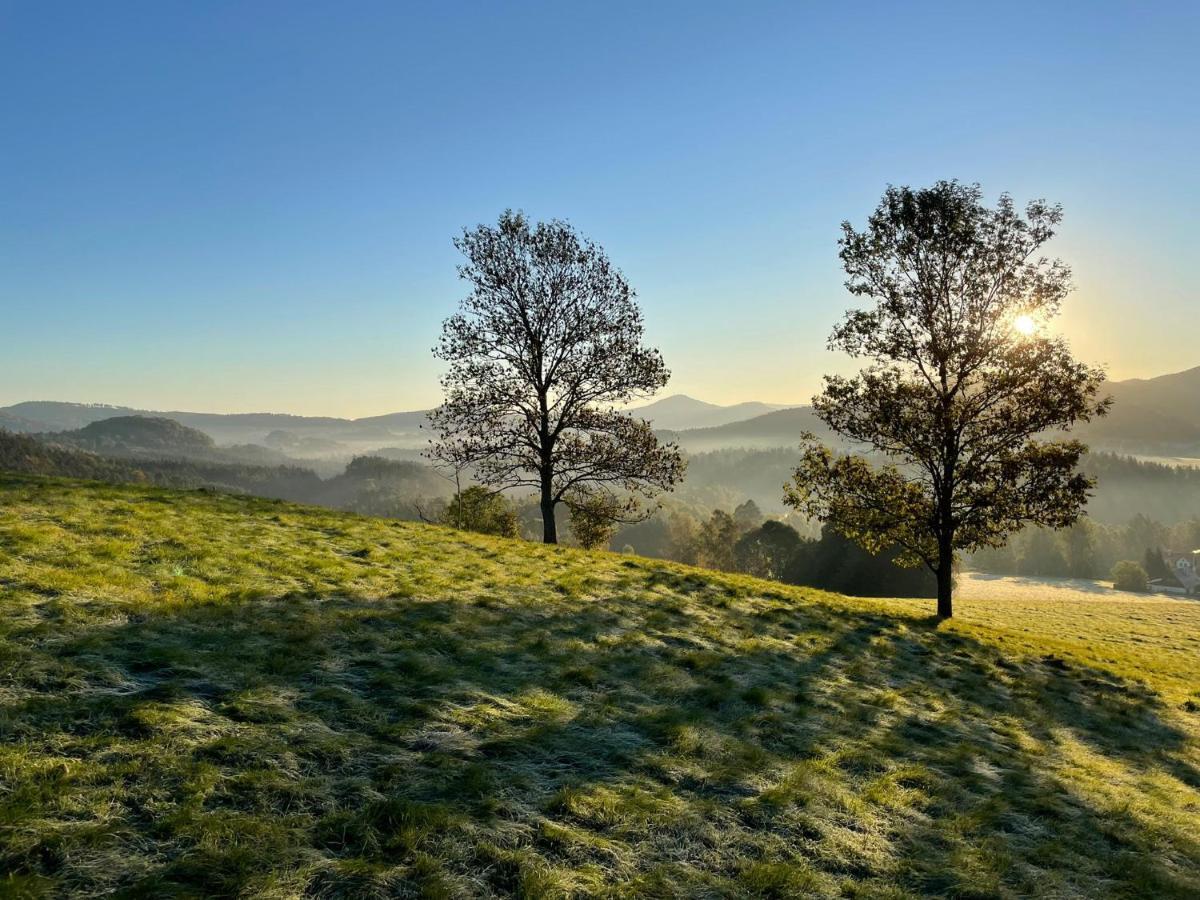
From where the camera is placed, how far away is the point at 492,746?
27.7 ft

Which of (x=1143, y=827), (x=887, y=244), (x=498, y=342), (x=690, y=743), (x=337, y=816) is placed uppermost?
(x=887, y=244)

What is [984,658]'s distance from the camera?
816 inches

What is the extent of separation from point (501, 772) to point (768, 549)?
3428 inches

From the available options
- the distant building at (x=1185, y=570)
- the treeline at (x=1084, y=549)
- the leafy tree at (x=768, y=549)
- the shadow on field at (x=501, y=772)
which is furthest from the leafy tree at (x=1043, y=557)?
the shadow on field at (x=501, y=772)

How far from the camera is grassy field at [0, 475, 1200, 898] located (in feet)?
19.8

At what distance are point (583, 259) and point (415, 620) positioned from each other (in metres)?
24.0

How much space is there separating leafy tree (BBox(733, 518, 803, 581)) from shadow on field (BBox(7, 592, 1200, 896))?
7414 centimetres

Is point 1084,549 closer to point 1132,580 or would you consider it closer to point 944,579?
point 1132,580

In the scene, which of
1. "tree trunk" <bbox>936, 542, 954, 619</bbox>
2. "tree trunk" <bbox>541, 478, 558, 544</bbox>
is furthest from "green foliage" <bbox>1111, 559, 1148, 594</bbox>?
"tree trunk" <bbox>541, 478, 558, 544</bbox>

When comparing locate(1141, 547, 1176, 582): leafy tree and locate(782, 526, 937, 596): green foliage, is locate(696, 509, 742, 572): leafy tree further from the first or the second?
locate(1141, 547, 1176, 582): leafy tree

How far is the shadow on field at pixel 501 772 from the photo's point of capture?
5891 millimetres

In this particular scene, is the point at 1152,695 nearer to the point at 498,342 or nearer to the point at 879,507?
the point at 879,507

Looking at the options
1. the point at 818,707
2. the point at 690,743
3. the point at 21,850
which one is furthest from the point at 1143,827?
the point at 21,850

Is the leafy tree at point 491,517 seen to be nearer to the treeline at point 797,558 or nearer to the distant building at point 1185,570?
the treeline at point 797,558
